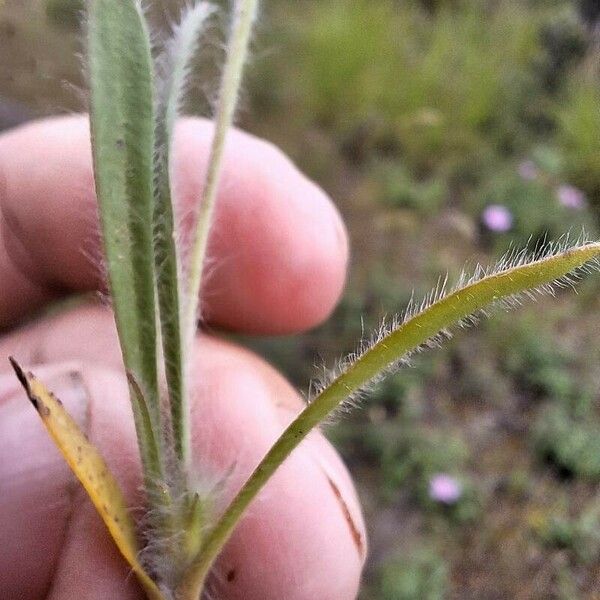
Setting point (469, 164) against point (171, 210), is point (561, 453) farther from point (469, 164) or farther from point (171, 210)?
point (469, 164)

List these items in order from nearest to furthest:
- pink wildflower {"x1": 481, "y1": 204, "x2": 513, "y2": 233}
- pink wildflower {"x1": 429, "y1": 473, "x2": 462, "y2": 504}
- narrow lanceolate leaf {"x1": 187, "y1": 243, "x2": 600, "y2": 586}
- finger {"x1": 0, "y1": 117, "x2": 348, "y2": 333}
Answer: narrow lanceolate leaf {"x1": 187, "y1": 243, "x2": 600, "y2": 586} → finger {"x1": 0, "y1": 117, "x2": 348, "y2": 333} → pink wildflower {"x1": 429, "y1": 473, "x2": 462, "y2": 504} → pink wildflower {"x1": 481, "y1": 204, "x2": 513, "y2": 233}

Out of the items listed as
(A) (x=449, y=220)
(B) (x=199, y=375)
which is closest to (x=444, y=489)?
(B) (x=199, y=375)

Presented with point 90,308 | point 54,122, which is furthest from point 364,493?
point 54,122

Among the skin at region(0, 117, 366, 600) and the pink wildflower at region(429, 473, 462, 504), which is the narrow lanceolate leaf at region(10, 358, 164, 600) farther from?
the pink wildflower at region(429, 473, 462, 504)

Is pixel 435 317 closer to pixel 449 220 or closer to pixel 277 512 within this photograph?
pixel 277 512

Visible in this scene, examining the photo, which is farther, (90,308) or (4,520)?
(90,308)

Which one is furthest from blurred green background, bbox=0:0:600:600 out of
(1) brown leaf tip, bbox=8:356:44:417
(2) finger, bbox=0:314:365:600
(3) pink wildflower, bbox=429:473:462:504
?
(1) brown leaf tip, bbox=8:356:44:417

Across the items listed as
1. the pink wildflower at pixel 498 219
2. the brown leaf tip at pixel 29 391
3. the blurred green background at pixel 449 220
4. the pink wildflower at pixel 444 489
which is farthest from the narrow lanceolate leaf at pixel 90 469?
the pink wildflower at pixel 498 219
